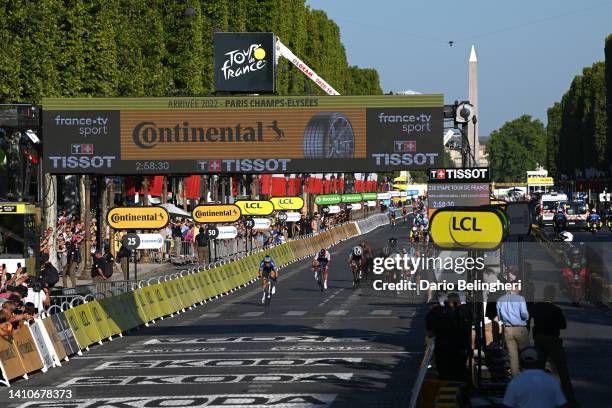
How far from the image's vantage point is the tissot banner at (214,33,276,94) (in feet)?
108

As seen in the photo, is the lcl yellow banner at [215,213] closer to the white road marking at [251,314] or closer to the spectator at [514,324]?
the white road marking at [251,314]

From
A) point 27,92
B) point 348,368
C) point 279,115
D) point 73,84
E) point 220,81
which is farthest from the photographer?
point 73,84

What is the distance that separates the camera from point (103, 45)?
166 ft

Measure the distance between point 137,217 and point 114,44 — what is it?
14397mm

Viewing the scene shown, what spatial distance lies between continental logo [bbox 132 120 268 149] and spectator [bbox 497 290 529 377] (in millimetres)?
10264

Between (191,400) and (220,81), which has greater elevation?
(220,81)

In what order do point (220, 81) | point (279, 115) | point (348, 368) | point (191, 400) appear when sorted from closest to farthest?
1. point (191, 400)
2. point (348, 368)
3. point (279, 115)
4. point (220, 81)

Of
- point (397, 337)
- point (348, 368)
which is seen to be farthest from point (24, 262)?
point (348, 368)

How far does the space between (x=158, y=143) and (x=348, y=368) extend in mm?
8336

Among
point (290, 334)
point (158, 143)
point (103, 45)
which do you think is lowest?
point (290, 334)

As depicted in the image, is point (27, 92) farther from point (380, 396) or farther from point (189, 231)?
point (380, 396)

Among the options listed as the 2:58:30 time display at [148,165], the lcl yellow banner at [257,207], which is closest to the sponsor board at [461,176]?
the 2:58:30 time display at [148,165]

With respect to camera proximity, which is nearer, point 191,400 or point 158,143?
point 191,400

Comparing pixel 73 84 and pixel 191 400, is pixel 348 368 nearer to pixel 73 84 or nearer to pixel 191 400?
pixel 191 400
